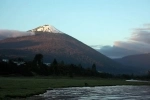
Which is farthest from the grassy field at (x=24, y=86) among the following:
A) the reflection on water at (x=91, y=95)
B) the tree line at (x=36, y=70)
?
the tree line at (x=36, y=70)

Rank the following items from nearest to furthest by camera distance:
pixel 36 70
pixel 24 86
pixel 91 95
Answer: pixel 91 95
pixel 24 86
pixel 36 70

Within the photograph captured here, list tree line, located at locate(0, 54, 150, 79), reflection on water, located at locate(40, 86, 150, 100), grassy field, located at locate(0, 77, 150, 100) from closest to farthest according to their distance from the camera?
grassy field, located at locate(0, 77, 150, 100) → reflection on water, located at locate(40, 86, 150, 100) → tree line, located at locate(0, 54, 150, 79)

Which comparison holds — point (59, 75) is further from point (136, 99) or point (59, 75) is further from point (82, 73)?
point (136, 99)

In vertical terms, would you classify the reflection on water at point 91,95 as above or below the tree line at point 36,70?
below

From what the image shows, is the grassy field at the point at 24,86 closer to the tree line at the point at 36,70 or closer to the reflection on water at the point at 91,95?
the reflection on water at the point at 91,95

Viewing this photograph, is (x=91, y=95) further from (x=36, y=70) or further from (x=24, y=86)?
(x=36, y=70)

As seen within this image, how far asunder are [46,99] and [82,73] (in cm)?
11838

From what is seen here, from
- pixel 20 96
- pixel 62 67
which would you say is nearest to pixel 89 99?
pixel 20 96

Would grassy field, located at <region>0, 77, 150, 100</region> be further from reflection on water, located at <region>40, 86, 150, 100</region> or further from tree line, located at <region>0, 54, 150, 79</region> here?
tree line, located at <region>0, 54, 150, 79</region>

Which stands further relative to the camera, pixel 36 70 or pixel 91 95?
pixel 36 70

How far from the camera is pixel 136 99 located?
43.7 metres

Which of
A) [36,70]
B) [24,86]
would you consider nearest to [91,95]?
[24,86]

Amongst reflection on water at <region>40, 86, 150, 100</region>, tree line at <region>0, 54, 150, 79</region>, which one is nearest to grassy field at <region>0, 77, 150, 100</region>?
reflection on water at <region>40, 86, 150, 100</region>

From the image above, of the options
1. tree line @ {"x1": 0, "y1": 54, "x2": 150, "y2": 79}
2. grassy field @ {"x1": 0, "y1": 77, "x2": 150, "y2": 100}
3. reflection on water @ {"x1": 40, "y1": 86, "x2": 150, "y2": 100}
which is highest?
tree line @ {"x1": 0, "y1": 54, "x2": 150, "y2": 79}
